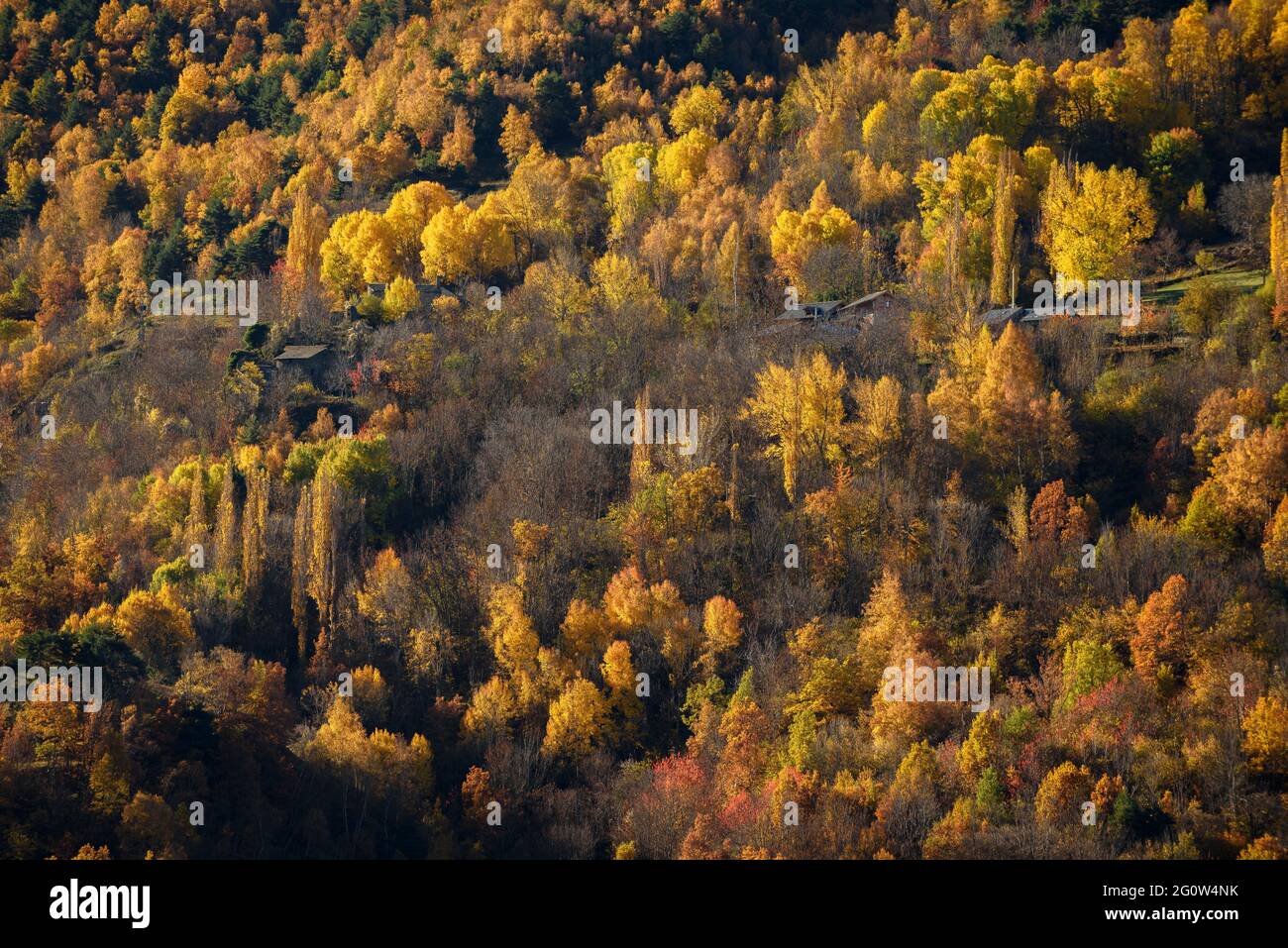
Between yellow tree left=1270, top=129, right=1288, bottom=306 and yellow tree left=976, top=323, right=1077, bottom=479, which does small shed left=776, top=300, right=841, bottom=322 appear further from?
yellow tree left=1270, top=129, right=1288, bottom=306

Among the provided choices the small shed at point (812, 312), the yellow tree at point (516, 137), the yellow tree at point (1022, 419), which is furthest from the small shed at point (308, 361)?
the yellow tree at point (1022, 419)

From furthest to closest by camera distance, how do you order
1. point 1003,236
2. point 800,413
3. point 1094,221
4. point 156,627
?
point 1094,221 < point 1003,236 < point 800,413 < point 156,627

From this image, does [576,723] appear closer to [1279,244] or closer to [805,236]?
[805,236]

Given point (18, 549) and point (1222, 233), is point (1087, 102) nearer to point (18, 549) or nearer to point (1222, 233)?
point (1222, 233)

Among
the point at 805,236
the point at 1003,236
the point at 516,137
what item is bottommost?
the point at 1003,236

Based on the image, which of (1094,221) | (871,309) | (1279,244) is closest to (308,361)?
(871,309)

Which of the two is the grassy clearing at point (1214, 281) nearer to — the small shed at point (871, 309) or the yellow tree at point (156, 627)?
the small shed at point (871, 309)

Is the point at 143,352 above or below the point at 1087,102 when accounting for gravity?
below

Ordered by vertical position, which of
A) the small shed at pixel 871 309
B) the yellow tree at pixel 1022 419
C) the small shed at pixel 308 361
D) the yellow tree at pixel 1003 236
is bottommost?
the yellow tree at pixel 1022 419

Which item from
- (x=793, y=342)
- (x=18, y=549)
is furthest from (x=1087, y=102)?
(x=18, y=549)
